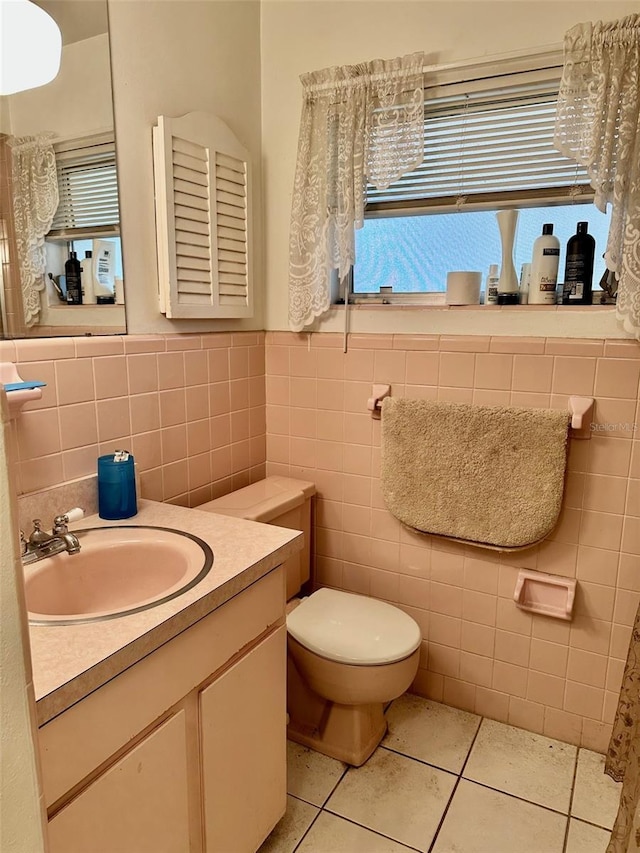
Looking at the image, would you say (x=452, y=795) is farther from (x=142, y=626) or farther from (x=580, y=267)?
(x=580, y=267)

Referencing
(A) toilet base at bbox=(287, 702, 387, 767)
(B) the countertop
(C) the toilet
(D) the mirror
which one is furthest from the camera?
(A) toilet base at bbox=(287, 702, 387, 767)

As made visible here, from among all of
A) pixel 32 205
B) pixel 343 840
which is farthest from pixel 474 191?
pixel 343 840

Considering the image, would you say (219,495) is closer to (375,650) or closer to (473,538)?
(375,650)

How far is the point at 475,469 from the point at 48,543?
119 cm

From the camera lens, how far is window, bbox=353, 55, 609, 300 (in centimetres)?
167

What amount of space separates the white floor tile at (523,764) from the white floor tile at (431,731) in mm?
39

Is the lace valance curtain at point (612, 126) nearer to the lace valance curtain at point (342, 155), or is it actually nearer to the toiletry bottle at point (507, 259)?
the toiletry bottle at point (507, 259)

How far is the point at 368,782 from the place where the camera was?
5.43 ft

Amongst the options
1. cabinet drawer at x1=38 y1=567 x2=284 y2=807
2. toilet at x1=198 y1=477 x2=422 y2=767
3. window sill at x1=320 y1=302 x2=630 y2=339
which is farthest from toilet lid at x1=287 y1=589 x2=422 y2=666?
window sill at x1=320 y1=302 x2=630 y2=339

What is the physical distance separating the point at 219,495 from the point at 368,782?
978 millimetres

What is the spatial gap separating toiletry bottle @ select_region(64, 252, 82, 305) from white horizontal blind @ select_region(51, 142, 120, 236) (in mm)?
67

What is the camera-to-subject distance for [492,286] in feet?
5.82

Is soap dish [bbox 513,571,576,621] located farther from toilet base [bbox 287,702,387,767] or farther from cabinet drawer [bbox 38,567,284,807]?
cabinet drawer [bbox 38,567,284,807]

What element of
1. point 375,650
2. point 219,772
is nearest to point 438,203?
point 375,650
